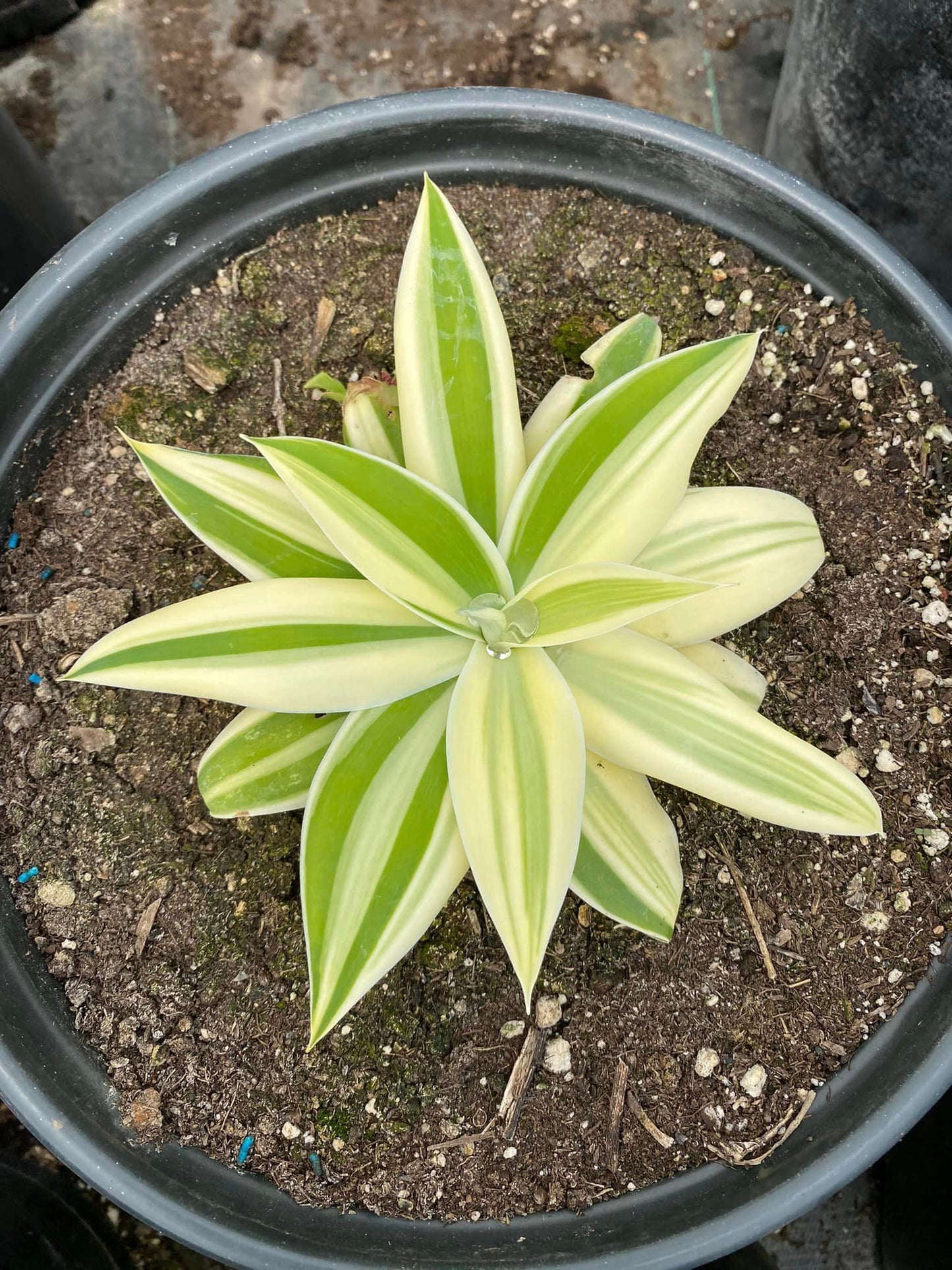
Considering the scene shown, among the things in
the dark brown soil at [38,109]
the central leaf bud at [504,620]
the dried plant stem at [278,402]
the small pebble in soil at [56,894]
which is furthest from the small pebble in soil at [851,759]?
the dark brown soil at [38,109]

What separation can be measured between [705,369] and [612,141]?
512 millimetres

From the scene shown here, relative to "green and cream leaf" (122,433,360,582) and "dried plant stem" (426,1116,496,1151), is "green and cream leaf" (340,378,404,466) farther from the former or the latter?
"dried plant stem" (426,1116,496,1151)

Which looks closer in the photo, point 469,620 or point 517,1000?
point 469,620

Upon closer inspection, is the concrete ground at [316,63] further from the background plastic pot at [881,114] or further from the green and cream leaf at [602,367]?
the green and cream leaf at [602,367]

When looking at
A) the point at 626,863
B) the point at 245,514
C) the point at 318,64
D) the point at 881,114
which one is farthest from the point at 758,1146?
the point at 318,64

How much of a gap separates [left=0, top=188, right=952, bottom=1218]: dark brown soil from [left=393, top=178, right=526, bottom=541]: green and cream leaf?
0.29 m

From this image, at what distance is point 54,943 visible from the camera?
3.20 ft

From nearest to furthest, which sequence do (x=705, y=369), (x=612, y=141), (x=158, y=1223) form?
(x=705, y=369), (x=158, y=1223), (x=612, y=141)

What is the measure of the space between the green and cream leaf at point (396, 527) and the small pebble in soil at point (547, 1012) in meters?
0.46

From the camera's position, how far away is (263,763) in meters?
0.85

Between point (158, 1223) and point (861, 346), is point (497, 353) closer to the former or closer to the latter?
point (861, 346)

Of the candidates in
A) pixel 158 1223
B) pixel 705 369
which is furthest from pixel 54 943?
pixel 705 369

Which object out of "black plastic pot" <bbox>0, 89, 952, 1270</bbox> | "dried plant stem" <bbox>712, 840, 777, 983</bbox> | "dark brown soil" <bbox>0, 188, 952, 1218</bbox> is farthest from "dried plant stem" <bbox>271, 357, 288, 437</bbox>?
"dried plant stem" <bbox>712, 840, 777, 983</bbox>

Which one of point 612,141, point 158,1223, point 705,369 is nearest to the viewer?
point 705,369
